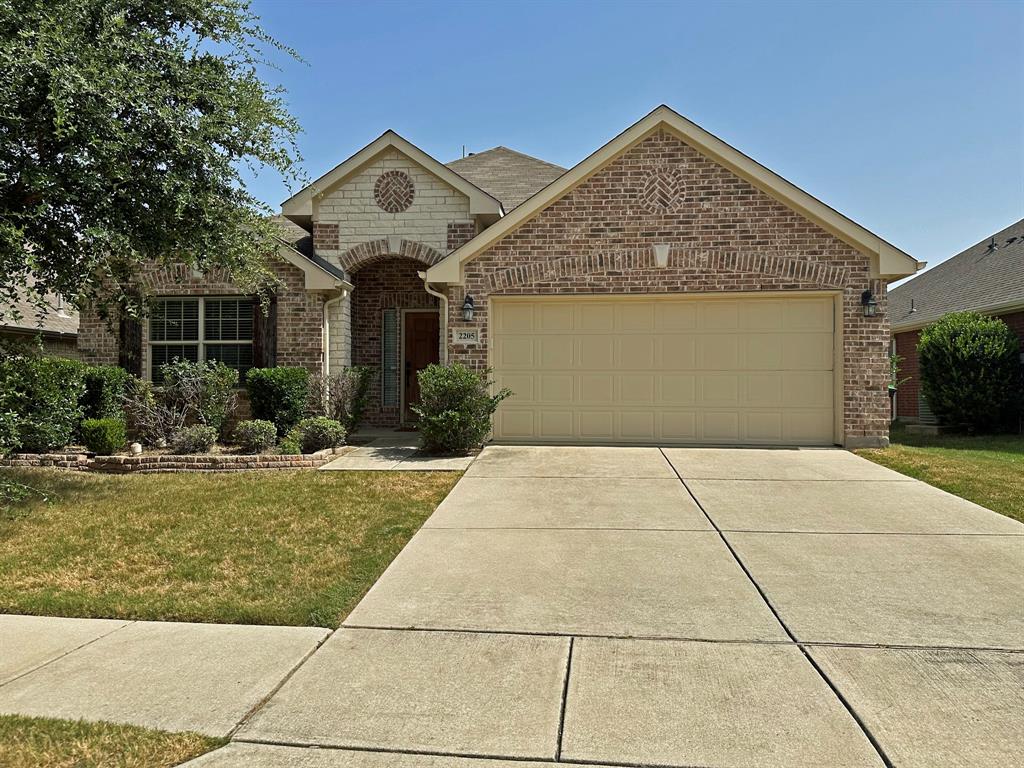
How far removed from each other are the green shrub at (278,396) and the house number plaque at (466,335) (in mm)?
2754

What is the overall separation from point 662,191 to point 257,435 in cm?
761

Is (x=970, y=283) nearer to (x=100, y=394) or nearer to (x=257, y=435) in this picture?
(x=257, y=435)

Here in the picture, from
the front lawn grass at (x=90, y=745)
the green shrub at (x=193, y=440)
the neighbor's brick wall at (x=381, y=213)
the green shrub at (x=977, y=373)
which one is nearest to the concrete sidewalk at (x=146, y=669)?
the front lawn grass at (x=90, y=745)

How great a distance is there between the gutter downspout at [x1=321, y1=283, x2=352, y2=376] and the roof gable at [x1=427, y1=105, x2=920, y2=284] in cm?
202

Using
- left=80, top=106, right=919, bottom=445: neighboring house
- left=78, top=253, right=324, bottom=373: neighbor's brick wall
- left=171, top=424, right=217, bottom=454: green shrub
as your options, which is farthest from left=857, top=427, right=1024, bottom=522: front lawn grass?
left=171, top=424, right=217, bottom=454: green shrub

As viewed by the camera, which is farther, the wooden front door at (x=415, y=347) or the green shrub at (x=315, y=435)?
the wooden front door at (x=415, y=347)

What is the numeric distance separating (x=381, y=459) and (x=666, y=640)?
6.55 metres

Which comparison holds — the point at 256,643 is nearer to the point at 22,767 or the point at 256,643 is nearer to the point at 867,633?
the point at 22,767

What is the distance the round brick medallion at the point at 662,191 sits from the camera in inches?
416

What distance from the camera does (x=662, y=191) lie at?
10578mm

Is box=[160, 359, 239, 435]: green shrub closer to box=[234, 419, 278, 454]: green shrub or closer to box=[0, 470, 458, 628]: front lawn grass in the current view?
box=[234, 419, 278, 454]: green shrub

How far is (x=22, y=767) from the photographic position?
256cm

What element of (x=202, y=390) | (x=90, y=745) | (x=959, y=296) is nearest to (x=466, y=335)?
(x=202, y=390)

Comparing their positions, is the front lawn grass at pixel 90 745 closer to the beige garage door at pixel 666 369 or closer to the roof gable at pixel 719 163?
the beige garage door at pixel 666 369
